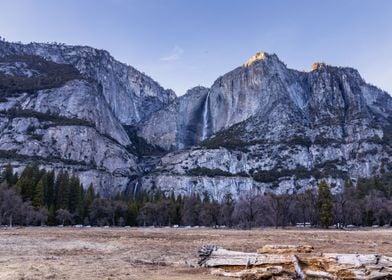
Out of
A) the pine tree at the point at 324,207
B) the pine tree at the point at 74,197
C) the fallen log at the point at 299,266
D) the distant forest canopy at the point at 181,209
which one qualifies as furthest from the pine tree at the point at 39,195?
the fallen log at the point at 299,266

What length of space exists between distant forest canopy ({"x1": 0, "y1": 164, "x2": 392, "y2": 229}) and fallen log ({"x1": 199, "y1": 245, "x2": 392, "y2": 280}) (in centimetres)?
8686

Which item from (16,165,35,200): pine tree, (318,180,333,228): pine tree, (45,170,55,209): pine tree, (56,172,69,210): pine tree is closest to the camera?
(318,180,333,228): pine tree

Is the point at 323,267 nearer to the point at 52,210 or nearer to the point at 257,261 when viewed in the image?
the point at 257,261

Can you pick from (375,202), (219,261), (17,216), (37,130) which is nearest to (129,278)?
(219,261)

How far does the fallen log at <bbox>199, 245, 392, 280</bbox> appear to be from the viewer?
1759cm

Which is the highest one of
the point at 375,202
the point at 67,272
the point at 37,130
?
the point at 37,130

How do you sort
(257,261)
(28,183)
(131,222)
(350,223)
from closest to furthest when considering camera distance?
(257,261) < (28,183) < (350,223) < (131,222)

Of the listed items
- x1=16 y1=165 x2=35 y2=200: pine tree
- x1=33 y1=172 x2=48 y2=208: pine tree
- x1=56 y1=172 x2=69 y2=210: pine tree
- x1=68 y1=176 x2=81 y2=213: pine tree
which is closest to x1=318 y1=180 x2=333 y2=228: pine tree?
x1=68 y1=176 x2=81 y2=213: pine tree

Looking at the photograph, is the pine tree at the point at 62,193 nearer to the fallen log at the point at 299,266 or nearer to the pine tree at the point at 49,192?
the pine tree at the point at 49,192

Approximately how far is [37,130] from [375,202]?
151 metres

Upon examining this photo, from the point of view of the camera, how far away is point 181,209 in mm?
140000

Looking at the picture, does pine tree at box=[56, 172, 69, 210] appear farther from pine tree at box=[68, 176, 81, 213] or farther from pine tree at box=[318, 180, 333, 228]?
pine tree at box=[318, 180, 333, 228]

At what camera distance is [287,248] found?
22.7 meters

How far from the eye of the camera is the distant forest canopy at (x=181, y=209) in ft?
359
